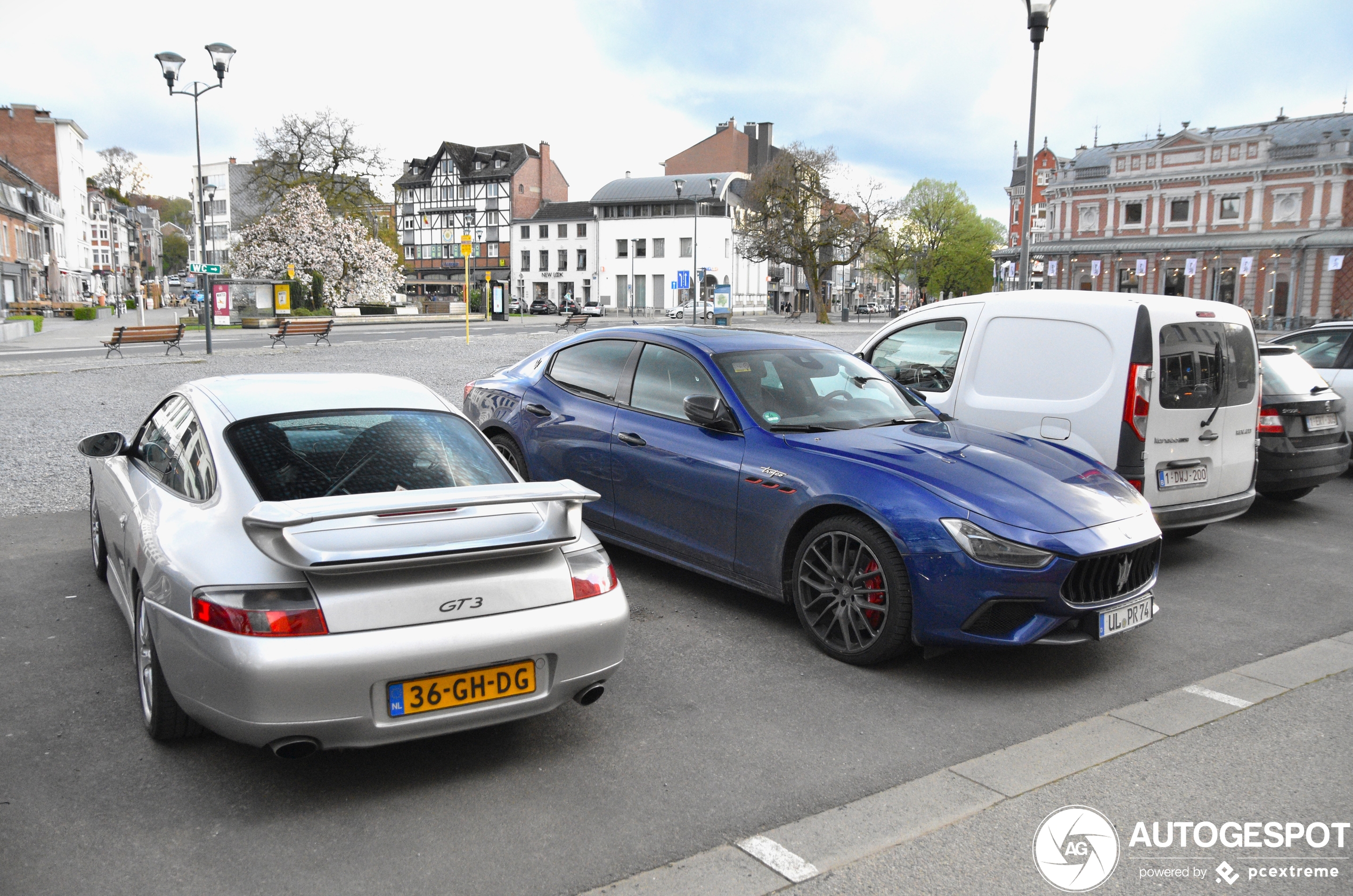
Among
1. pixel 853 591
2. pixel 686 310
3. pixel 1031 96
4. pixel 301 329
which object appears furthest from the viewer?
pixel 686 310

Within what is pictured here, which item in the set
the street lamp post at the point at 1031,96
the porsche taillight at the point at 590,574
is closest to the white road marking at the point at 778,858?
the porsche taillight at the point at 590,574

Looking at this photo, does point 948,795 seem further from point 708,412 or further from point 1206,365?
point 1206,365

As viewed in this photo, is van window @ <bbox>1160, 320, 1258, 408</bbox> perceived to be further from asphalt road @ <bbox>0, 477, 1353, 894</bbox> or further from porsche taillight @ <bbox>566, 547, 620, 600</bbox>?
porsche taillight @ <bbox>566, 547, 620, 600</bbox>

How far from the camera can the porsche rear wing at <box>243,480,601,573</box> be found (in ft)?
10.4

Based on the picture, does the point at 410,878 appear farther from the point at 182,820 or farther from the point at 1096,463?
the point at 1096,463

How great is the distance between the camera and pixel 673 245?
89.1 metres

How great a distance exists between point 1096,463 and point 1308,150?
3104 inches

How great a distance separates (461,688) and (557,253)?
310 ft

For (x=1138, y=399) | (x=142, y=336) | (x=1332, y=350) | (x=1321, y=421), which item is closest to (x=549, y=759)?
(x=1138, y=399)

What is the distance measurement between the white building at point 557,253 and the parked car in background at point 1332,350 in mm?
84458

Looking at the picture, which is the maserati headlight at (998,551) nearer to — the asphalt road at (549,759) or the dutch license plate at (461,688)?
the asphalt road at (549,759)

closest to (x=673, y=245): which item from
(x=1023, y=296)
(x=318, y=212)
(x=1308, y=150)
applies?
(x=318, y=212)

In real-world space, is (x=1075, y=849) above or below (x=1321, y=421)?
below

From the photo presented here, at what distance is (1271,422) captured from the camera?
27.3ft
